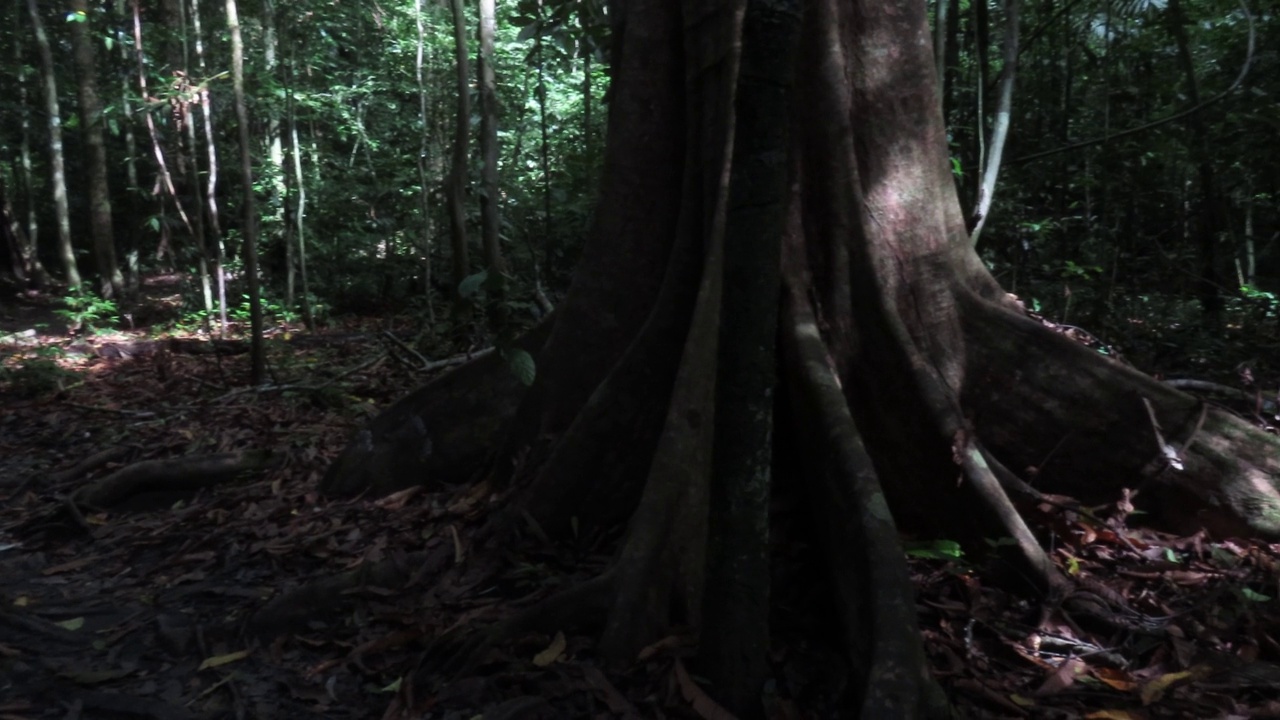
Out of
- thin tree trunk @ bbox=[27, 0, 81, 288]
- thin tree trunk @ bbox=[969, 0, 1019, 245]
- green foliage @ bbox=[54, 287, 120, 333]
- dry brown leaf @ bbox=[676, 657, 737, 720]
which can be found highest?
thin tree trunk @ bbox=[27, 0, 81, 288]

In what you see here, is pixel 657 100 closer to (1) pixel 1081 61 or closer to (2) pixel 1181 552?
(2) pixel 1181 552

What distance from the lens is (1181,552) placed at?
13.5 feet

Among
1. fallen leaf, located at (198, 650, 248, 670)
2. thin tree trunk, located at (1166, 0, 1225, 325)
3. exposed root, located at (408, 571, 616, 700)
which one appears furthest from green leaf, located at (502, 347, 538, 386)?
thin tree trunk, located at (1166, 0, 1225, 325)

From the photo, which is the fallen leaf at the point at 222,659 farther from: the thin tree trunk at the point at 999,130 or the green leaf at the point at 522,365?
the thin tree trunk at the point at 999,130

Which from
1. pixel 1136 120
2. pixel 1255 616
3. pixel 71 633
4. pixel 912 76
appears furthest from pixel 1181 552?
pixel 1136 120

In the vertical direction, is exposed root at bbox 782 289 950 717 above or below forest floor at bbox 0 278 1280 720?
above

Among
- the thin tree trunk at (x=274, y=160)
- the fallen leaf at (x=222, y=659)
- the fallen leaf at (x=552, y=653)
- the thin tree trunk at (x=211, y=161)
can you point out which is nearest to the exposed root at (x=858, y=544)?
the fallen leaf at (x=552, y=653)

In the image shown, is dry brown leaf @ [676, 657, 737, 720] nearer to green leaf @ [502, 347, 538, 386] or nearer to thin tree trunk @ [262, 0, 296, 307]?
green leaf @ [502, 347, 538, 386]

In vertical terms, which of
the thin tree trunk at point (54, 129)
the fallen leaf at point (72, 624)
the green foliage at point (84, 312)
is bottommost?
the fallen leaf at point (72, 624)

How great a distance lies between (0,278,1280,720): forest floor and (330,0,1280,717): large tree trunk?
204 mm

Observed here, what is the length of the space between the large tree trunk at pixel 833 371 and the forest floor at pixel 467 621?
0.20 meters

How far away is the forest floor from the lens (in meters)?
3.39

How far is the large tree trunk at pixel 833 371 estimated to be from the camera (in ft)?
12.7

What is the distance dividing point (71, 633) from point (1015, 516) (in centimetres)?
444
